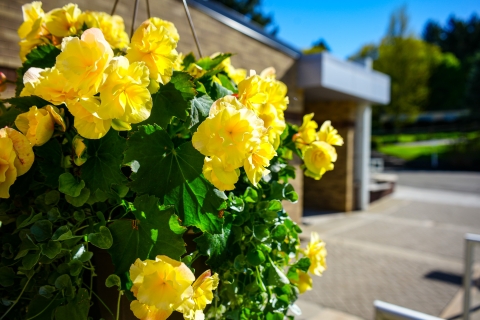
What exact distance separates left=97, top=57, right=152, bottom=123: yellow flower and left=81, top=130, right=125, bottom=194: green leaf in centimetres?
8

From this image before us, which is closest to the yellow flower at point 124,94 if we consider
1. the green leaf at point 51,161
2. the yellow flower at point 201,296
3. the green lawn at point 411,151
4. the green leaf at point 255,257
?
the green leaf at point 51,161

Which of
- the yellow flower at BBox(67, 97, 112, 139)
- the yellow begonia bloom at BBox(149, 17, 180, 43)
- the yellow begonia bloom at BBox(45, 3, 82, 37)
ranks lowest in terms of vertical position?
the yellow flower at BBox(67, 97, 112, 139)

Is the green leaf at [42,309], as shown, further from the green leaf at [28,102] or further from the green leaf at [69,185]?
the green leaf at [28,102]

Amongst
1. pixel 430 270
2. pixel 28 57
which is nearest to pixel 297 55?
pixel 430 270

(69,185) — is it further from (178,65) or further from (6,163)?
(178,65)

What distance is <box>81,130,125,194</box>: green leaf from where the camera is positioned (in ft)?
2.22

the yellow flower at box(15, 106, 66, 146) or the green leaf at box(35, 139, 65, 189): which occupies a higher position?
the yellow flower at box(15, 106, 66, 146)

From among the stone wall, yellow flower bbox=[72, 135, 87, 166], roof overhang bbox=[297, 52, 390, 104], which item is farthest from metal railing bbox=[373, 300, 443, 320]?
the stone wall

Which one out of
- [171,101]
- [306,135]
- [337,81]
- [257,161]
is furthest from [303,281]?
[337,81]

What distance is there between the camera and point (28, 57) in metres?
0.87

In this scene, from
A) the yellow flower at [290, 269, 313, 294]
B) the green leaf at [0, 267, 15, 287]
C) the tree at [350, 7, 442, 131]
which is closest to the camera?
the green leaf at [0, 267, 15, 287]

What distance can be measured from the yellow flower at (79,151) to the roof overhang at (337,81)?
→ 22.3ft

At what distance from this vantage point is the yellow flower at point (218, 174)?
0.64 metres

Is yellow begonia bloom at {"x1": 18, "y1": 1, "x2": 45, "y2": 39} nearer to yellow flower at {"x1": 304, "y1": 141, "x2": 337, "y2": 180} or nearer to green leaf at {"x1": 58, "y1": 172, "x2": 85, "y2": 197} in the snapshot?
green leaf at {"x1": 58, "y1": 172, "x2": 85, "y2": 197}
